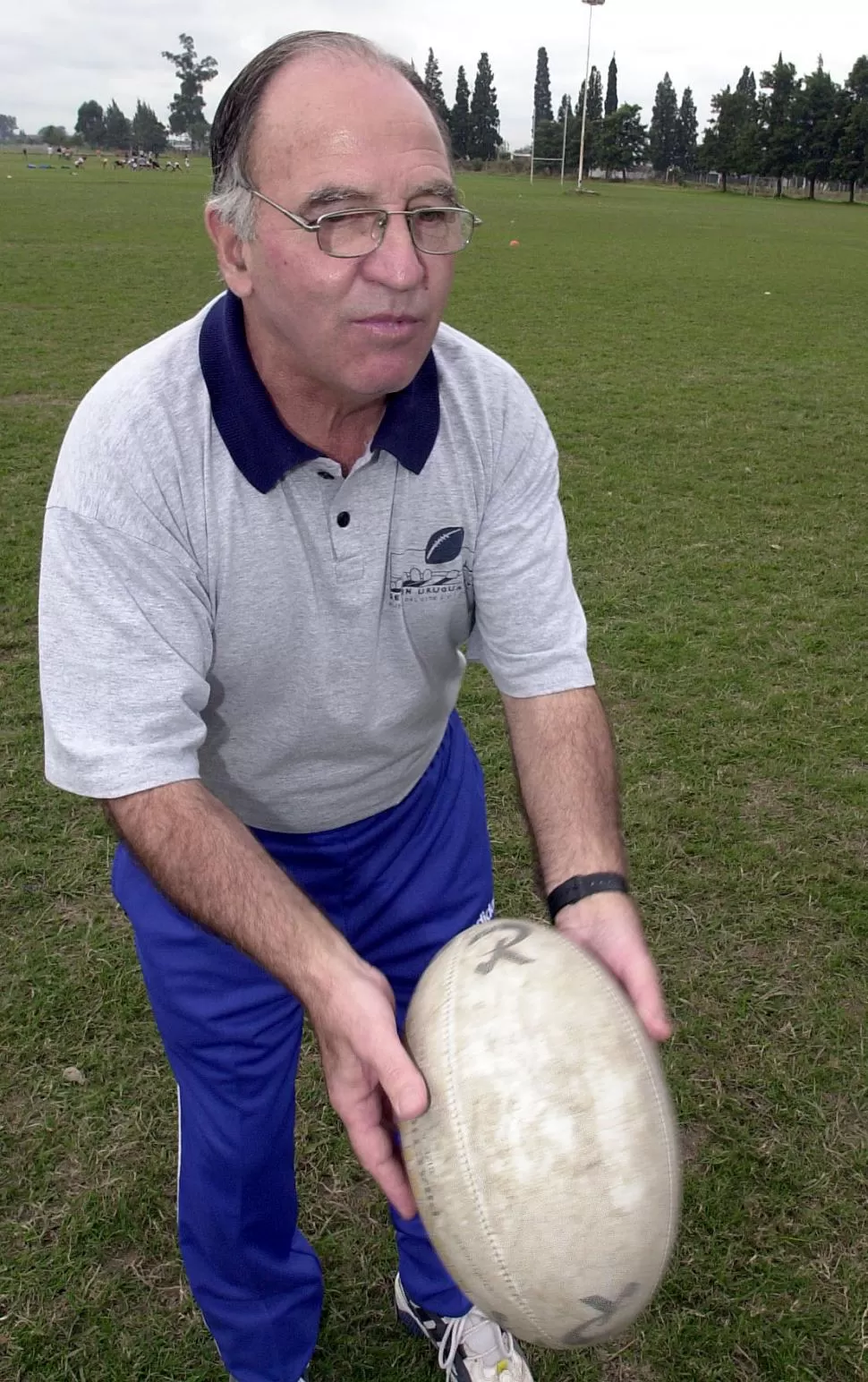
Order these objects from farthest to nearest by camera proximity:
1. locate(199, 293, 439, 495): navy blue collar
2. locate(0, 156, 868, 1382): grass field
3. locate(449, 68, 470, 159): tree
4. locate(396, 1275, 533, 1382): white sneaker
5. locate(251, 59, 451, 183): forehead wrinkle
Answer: locate(449, 68, 470, 159): tree
locate(0, 156, 868, 1382): grass field
locate(396, 1275, 533, 1382): white sneaker
locate(199, 293, 439, 495): navy blue collar
locate(251, 59, 451, 183): forehead wrinkle

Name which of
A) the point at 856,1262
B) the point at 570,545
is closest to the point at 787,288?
the point at 570,545

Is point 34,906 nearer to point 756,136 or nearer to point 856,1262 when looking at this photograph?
point 856,1262

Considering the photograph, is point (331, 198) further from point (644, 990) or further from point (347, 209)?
point (644, 990)

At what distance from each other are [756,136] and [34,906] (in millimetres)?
86114

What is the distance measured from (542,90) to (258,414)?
145m

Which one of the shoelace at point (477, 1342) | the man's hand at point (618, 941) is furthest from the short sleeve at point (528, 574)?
the shoelace at point (477, 1342)

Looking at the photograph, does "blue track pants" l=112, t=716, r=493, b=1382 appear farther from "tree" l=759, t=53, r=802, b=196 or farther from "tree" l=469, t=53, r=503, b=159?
"tree" l=469, t=53, r=503, b=159

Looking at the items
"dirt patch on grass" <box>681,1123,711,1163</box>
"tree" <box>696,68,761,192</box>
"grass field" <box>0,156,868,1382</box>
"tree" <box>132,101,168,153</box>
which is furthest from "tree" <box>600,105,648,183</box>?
"dirt patch on grass" <box>681,1123,711,1163</box>

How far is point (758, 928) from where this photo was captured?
4219 mm

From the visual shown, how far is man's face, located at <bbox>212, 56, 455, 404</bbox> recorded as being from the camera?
77.4 inches

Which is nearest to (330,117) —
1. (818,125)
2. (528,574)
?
(528,574)

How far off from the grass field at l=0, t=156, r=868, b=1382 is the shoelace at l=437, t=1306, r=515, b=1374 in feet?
0.36

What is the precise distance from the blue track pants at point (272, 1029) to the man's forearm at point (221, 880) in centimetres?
34

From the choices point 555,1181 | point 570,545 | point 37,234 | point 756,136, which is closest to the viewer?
point 555,1181
